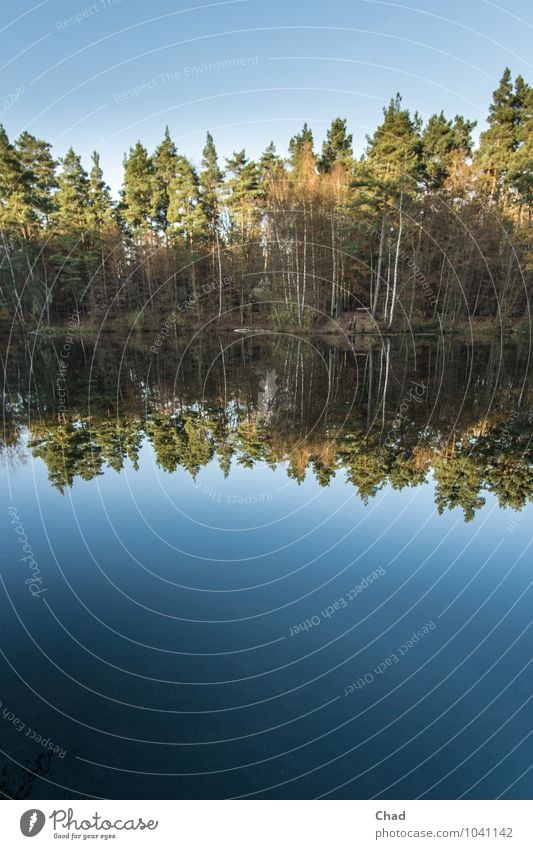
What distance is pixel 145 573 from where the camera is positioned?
7047 mm

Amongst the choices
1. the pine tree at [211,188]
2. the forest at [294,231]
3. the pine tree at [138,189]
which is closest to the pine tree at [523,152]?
the forest at [294,231]

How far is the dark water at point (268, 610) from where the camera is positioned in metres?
4.15

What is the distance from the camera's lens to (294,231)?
125 ft

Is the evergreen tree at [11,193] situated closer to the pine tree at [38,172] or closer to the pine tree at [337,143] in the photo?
the pine tree at [38,172]

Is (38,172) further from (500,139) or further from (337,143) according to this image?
(500,139)

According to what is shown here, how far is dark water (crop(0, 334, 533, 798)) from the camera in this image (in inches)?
163

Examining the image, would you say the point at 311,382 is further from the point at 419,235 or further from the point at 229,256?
the point at 229,256
